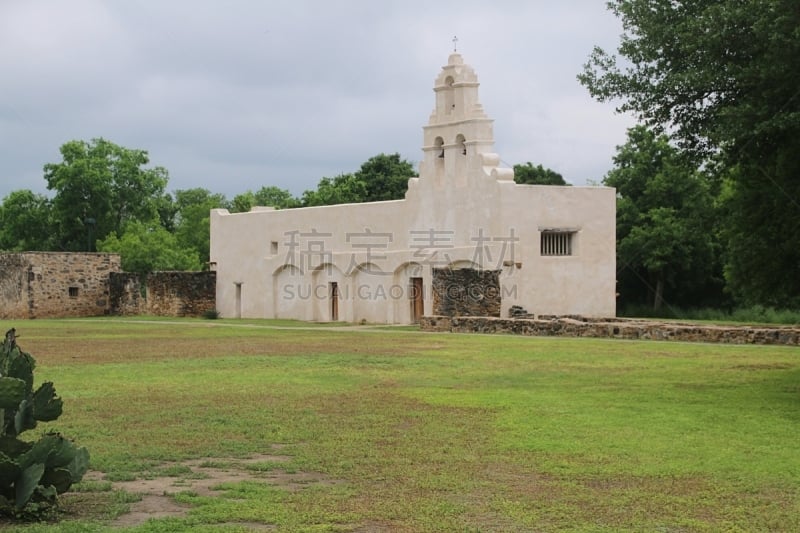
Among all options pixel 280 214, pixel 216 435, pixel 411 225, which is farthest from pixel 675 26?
pixel 280 214

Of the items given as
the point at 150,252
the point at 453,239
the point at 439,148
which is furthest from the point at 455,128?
the point at 150,252

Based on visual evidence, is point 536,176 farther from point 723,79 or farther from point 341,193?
point 723,79

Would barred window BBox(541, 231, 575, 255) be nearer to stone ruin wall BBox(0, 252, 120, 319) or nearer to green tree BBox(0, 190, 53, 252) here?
stone ruin wall BBox(0, 252, 120, 319)

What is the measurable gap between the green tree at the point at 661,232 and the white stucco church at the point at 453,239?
1140 cm

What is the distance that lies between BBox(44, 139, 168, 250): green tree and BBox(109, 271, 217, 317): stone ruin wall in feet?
75.0

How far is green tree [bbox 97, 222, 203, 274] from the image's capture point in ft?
223

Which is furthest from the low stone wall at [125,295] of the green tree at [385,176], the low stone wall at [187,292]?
the green tree at [385,176]

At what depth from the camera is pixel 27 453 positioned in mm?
8109

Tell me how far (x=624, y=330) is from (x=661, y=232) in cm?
2192

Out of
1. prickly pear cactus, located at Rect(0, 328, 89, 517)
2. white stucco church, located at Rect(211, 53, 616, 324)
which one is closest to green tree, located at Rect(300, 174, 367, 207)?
white stucco church, located at Rect(211, 53, 616, 324)

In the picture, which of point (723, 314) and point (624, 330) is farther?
point (723, 314)

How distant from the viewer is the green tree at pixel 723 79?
50.5 ft

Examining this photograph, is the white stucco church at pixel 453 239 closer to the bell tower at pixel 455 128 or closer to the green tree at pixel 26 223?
the bell tower at pixel 455 128

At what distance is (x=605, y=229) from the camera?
40.3 metres
